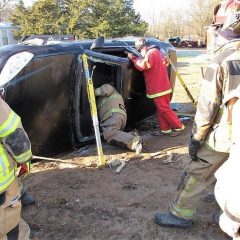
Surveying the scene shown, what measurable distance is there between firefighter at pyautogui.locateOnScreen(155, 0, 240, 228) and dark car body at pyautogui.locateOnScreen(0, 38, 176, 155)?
195 cm

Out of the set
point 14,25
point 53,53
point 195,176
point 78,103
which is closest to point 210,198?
point 195,176

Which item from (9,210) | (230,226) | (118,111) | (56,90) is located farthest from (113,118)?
(230,226)

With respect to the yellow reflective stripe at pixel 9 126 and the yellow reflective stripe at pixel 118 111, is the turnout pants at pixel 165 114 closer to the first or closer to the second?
the yellow reflective stripe at pixel 118 111

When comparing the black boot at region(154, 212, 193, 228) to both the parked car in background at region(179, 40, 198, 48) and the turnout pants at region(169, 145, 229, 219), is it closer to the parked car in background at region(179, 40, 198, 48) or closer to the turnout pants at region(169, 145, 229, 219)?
the turnout pants at region(169, 145, 229, 219)

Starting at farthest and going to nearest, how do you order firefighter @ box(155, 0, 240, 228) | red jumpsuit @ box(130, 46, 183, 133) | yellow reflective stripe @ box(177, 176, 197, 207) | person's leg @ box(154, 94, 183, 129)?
person's leg @ box(154, 94, 183, 129), red jumpsuit @ box(130, 46, 183, 133), yellow reflective stripe @ box(177, 176, 197, 207), firefighter @ box(155, 0, 240, 228)

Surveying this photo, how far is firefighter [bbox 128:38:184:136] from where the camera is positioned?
5.63 m

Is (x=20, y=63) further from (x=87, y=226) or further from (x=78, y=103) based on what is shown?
(x=87, y=226)

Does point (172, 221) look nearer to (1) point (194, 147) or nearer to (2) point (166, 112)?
(1) point (194, 147)

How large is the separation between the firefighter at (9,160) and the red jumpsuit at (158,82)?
3.37 meters

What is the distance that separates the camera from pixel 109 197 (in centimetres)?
394

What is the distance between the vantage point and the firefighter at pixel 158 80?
18.5 feet

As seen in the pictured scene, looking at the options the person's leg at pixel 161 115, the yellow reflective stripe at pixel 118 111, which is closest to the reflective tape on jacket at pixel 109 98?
the yellow reflective stripe at pixel 118 111

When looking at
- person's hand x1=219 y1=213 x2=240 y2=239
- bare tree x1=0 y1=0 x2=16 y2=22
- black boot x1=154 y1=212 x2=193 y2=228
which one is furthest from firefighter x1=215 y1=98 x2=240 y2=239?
bare tree x1=0 y1=0 x2=16 y2=22

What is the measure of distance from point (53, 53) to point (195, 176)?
2296mm
